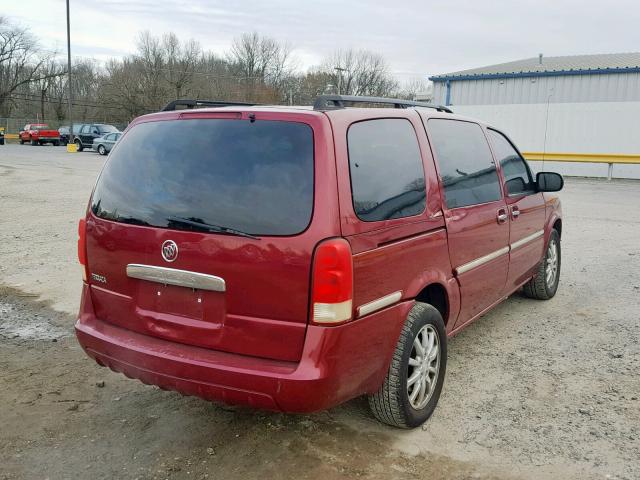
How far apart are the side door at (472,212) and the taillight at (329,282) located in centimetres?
121

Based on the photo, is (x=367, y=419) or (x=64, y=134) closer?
(x=367, y=419)

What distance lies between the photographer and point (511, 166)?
498 centimetres

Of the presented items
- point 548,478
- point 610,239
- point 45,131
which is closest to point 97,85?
point 45,131

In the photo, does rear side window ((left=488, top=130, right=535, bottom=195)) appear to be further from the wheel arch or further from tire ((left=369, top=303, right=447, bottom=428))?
tire ((left=369, top=303, right=447, bottom=428))

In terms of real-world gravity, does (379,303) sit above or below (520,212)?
below

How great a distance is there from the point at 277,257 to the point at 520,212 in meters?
2.87

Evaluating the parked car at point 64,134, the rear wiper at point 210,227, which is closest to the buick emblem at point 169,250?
the rear wiper at point 210,227

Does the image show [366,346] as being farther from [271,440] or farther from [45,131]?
[45,131]

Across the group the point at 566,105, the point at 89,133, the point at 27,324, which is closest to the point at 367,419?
the point at 27,324

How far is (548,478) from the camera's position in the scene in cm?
291

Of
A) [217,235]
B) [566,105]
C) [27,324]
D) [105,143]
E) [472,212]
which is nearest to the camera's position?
[217,235]

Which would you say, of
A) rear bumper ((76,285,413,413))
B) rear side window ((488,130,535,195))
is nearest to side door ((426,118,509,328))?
rear side window ((488,130,535,195))

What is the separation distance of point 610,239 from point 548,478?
7419mm

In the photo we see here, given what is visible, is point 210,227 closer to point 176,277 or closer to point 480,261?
point 176,277
